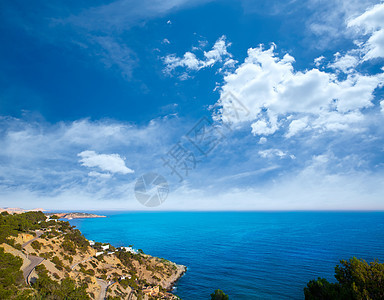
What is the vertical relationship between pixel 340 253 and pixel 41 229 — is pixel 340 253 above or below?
below

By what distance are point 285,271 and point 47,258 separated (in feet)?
170

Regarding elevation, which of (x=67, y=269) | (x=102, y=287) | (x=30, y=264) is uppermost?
(x=30, y=264)

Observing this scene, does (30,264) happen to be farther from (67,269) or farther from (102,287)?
(102,287)

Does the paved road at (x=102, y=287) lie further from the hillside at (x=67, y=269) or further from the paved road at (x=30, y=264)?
the paved road at (x=30, y=264)

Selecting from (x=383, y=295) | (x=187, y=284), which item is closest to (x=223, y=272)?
(x=187, y=284)

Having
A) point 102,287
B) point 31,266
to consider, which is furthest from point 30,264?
point 102,287

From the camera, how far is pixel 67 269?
3023 cm

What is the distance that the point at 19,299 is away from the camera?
49.2 feet

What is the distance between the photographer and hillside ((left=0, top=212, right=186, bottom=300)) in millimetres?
19766

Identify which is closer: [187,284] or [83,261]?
[83,261]

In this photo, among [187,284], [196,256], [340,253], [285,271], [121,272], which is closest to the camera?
[121,272]

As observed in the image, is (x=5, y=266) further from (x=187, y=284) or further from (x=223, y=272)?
(x=223, y=272)

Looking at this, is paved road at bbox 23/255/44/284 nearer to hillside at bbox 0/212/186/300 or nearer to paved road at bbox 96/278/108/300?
hillside at bbox 0/212/186/300

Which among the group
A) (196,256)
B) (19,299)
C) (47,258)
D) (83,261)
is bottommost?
(196,256)
